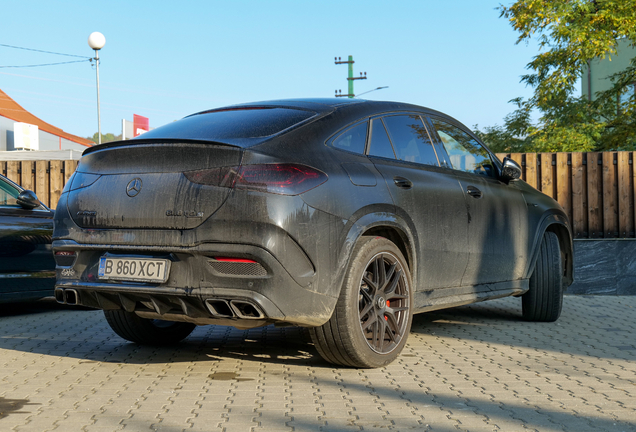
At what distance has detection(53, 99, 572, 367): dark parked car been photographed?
3.96 meters

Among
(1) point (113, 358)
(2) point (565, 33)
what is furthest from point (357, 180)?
(2) point (565, 33)

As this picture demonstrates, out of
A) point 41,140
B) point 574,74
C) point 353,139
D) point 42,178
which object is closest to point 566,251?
point 353,139

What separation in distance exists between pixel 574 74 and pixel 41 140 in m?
43.7

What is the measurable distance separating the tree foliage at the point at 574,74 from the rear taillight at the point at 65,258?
1872 cm

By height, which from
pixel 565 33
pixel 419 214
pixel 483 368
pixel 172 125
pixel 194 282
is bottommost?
pixel 483 368

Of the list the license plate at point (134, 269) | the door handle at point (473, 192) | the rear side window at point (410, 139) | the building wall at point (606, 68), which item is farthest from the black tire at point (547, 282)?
the building wall at point (606, 68)

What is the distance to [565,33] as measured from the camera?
20328 mm

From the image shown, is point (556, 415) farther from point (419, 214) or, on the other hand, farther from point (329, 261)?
point (419, 214)

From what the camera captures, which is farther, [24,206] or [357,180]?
[24,206]

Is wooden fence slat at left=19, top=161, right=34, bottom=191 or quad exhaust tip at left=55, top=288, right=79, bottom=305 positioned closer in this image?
quad exhaust tip at left=55, top=288, right=79, bottom=305

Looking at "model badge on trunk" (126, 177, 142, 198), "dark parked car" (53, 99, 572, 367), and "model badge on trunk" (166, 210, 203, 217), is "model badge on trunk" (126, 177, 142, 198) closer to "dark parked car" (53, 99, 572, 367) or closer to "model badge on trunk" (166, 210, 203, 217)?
"dark parked car" (53, 99, 572, 367)

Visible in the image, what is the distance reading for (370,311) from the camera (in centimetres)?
Answer: 466

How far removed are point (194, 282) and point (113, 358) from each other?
1.50 meters

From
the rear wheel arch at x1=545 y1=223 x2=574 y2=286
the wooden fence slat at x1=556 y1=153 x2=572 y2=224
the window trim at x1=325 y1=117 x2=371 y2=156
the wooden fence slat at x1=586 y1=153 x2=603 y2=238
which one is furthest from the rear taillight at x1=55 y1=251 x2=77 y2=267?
the wooden fence slat at x1=586 y1=153 x2=603 y2=238
